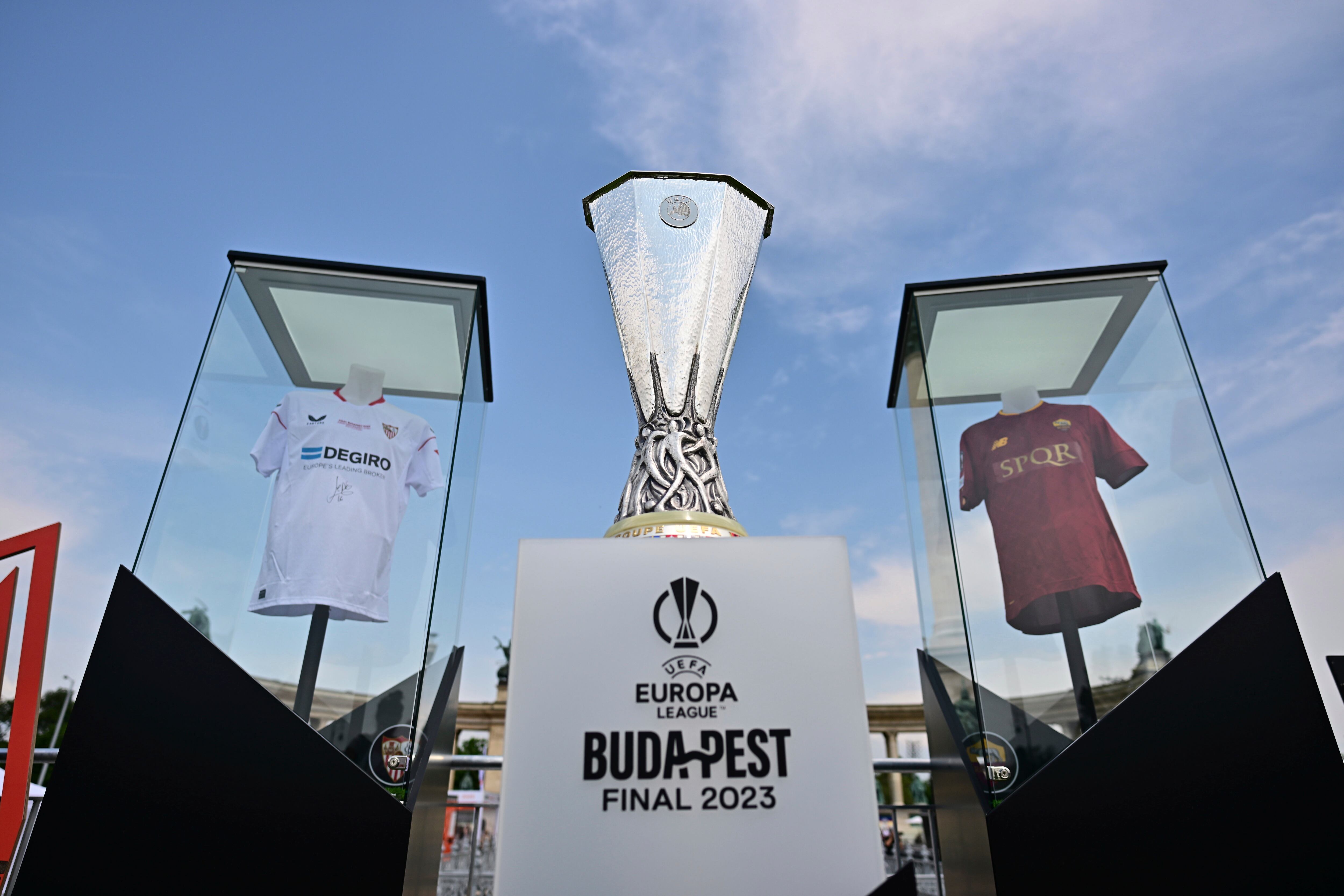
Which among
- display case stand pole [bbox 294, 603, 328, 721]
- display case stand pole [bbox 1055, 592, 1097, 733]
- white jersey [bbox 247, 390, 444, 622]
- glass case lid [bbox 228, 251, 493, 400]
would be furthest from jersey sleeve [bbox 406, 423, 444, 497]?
display case stand pole [bbox 1055, 592, 1097, 733]

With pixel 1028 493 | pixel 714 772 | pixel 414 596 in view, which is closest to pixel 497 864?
pixel 714 772

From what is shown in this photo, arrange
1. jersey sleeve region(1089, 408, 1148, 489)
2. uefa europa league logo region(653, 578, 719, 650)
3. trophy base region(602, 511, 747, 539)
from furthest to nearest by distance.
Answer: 1. jersey sleeve region(1089, 408, 1148, 489)
2. trophy base region(602, 511, 747, 539)
3. uefa europa league logo region(653, 578, 719, 650)

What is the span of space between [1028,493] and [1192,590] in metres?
0.60

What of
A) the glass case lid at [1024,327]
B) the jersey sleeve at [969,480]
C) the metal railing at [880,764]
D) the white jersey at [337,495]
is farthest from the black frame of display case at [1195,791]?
the white jersey at [337,495]

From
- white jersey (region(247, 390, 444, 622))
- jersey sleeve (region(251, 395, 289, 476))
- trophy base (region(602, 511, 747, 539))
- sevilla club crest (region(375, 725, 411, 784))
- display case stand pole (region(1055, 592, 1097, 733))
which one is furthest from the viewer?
jersey sleeve (region(251, 395, 289, 476))

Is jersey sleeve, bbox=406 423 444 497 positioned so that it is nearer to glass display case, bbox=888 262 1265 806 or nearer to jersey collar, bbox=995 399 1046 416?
glass display case, bbox=888 262 1265 806

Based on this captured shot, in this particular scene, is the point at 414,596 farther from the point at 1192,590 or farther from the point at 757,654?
the point at 1192,590

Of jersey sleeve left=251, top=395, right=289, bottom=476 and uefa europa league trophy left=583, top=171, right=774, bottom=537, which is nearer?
uefa europa league trophy left=583, top=171, right=774, bottom=537

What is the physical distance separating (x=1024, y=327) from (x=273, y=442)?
2.93m

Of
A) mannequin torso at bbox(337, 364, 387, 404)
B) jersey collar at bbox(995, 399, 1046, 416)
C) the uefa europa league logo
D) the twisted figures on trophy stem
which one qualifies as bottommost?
the uefa europa league logo

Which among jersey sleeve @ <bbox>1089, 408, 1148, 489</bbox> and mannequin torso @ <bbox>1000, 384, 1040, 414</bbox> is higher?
mannequin torso @ <bbox>1000, 384, 1040, 414</bbox>

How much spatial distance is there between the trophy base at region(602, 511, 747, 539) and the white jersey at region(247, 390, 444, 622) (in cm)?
106

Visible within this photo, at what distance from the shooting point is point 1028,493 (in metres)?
2.90
